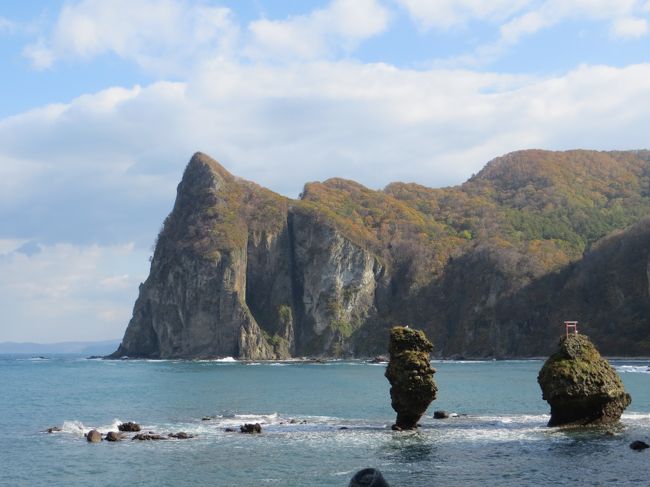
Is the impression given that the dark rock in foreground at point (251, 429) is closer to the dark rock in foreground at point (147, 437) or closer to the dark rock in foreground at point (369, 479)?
the dark rock in foreground at point (147, 437)

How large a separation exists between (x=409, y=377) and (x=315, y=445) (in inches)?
285

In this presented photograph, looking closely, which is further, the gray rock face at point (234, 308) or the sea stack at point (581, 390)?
the gray rock face at point (234, 308)

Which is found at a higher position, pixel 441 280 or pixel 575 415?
pixel 441 280

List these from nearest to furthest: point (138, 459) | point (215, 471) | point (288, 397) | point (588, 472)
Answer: point (588, 472) → point (215, 471) → point (138, 459) → point (288, 397)

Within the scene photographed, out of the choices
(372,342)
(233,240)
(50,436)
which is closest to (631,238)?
(372,342)

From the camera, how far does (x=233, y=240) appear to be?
196 m

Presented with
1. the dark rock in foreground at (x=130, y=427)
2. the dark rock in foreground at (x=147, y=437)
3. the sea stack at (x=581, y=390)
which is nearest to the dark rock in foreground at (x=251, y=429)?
the dark rock in foreground at (x=147, y=437)

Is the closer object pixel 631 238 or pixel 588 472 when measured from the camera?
pixel 588 472

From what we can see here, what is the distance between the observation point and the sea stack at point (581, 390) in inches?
1714

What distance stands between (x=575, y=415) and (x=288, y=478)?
64.9ft

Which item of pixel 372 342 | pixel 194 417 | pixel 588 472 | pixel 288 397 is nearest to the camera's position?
pixel 588 472

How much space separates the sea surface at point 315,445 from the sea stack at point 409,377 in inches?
59.7

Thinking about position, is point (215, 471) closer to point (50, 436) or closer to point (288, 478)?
point (288, 478)

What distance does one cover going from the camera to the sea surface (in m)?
32.1
